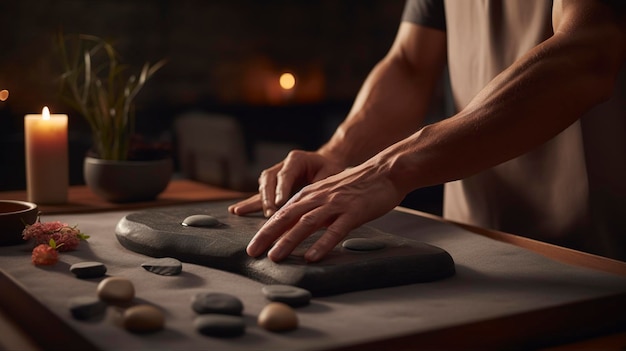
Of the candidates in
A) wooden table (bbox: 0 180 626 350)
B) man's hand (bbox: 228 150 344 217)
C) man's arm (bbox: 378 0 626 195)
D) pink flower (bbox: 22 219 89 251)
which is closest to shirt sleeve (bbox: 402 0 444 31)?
man's hand (bbox: 228 150 344 217)

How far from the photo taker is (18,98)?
93.8 inches

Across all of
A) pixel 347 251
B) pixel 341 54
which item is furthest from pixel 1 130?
pixel 347 251

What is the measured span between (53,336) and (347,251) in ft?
1.28

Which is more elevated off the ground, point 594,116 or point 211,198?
point 594,116

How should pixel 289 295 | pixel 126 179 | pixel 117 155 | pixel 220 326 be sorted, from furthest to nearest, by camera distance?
pixel 117 155 → pixel 126 179 → pixel 289 295 → pixel 220 326

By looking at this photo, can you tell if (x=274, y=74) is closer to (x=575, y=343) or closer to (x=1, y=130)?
(x=1, y=130)

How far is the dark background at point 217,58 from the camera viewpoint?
7.83 ft

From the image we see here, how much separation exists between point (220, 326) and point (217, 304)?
2.7 inches

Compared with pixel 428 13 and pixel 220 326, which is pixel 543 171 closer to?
pixel 428 13

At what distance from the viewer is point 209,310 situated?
84 centimetres

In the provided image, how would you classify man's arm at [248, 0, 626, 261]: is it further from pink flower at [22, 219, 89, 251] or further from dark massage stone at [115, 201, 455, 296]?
pink flower at [22, 219, 89, 251]

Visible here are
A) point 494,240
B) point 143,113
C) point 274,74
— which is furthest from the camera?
point 274,74

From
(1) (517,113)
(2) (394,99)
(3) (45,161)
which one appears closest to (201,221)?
(1) (517,113)

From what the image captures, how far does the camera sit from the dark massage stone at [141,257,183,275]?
1031 millimetres
